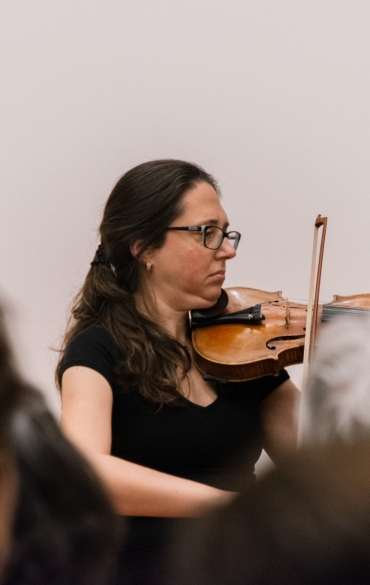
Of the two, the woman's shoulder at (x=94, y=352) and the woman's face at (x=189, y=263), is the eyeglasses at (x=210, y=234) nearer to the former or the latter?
the woman's face at (x=189, y=263)

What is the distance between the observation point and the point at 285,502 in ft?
1.21

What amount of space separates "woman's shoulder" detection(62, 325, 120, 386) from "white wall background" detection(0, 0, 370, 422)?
0.69 metres

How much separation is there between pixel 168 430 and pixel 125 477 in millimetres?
200

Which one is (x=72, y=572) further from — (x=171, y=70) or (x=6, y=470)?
(x=171, y=70)

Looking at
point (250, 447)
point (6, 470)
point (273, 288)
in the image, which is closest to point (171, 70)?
point (273, 288)

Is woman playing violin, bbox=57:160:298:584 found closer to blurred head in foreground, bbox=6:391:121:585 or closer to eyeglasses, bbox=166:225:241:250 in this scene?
eyeglasses, bbox=166:225:241:250

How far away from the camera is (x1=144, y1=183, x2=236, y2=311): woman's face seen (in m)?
1.57

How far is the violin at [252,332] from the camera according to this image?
1451 millimetres

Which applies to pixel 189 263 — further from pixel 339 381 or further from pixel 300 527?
pixel 300 527

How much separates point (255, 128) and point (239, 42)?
0.26 meters

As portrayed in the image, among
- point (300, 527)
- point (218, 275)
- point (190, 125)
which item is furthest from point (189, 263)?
point (300, 527)

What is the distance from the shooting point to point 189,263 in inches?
61.7

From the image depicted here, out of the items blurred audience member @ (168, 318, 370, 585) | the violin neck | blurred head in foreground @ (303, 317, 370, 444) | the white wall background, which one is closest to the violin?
the violin neck

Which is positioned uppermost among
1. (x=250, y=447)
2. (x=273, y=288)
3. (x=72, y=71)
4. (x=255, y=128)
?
(x=72, y=71)
